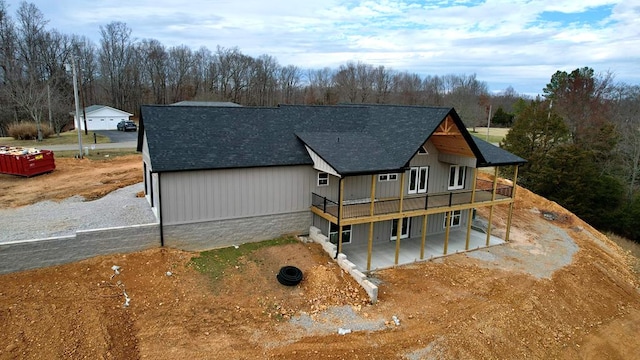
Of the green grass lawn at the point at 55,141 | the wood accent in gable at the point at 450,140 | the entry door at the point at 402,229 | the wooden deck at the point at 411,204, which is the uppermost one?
the wood accent in gable at the point at 450,140

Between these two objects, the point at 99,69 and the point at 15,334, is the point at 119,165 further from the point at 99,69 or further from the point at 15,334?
the point at 99,69

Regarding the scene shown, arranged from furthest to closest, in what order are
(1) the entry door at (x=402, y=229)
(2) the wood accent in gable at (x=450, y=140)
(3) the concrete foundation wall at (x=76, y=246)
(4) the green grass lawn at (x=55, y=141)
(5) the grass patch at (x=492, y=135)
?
(5) the grass patch at (x=492, y=135) → (4) the green grass lawn at (x=55, y=141) → (1) the entry door at (x=402, y=229) → (2) the wood accent in gable at (x=450, y=140) → (3) the concrete foundation wall at (x=76, y=246)

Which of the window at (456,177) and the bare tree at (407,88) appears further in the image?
the bare tree at (407,88)

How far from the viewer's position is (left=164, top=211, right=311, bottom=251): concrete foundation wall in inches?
596

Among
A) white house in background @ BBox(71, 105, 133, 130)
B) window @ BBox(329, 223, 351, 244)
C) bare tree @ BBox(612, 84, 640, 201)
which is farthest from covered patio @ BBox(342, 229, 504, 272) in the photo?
white house in background @ BBox(71, 105, 133, 130)

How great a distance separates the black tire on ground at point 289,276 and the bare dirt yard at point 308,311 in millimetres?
275

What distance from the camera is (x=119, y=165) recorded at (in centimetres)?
2897

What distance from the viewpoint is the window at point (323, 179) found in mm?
17542

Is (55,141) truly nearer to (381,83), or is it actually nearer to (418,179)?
(418,179)

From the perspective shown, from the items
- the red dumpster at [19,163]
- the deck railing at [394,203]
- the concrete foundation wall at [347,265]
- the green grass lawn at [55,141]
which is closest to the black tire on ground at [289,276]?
the concrete foundation wall at [347,265]

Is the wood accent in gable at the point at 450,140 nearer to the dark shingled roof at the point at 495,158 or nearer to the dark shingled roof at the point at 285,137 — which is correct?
the dark shingled roof at the point at 285,137

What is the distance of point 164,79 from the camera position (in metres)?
80.2

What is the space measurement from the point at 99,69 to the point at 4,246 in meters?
75.9

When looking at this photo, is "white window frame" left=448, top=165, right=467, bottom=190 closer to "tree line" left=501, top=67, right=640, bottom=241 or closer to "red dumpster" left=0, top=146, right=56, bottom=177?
"tree line" left=501, top=67, right=640, bottom=241
